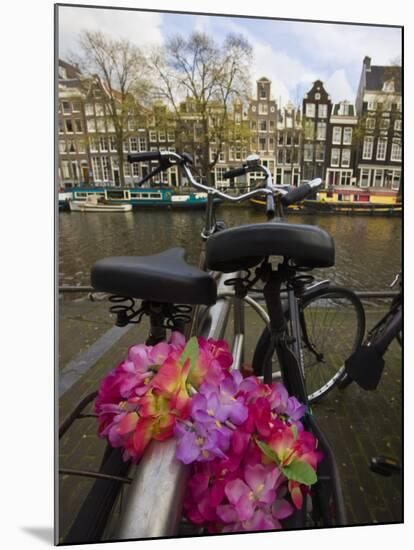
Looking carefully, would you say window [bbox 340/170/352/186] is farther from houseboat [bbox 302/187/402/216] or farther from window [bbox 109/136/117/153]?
window [bbox 109/136/117/153]

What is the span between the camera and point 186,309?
0.88 m

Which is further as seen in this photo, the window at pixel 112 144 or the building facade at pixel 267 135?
the window at pixel 112 144

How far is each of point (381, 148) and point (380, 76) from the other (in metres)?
0.20

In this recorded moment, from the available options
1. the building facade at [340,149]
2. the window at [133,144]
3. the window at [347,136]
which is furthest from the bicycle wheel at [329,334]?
the window at [133,144]

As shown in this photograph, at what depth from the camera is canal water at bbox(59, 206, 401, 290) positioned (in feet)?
3.19

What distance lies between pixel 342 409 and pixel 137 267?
1.29m

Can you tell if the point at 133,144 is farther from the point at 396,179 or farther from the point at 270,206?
the point at 396,179

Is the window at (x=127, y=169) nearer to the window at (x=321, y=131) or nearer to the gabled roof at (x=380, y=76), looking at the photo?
the window at (x=321, y=131)

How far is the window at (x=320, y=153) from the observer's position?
1109mm

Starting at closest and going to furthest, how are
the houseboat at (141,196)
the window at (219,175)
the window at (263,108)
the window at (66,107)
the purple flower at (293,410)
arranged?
1. the purple flower at (293,410)
2. the window at (66,107)
3. the houseboat at (141,196)
4. the window at (263,108)
5. the window at (219,175)

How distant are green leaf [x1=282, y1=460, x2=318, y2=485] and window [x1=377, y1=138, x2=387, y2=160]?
35.8 inches

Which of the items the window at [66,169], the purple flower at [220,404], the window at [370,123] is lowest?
the purple flower at [220,404]

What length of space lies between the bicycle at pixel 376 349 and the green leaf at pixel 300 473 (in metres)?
0.66

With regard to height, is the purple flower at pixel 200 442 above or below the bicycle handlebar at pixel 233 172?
below
